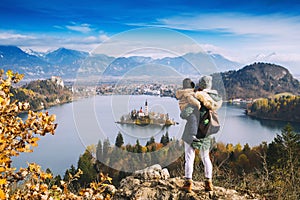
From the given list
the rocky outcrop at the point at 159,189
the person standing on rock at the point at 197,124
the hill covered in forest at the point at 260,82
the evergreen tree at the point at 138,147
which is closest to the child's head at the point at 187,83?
the person standing on rock at the point at 197,124

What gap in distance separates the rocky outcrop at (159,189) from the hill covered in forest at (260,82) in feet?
236

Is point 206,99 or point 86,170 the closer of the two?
point 206,99

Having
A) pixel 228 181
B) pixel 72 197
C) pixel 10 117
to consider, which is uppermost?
pixel 10 117

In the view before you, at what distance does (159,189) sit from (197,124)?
881 millimetres

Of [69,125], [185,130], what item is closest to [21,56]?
[69,125]

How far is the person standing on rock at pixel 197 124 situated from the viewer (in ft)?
11.7

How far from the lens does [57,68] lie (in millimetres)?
85125

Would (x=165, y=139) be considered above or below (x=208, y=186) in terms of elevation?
above

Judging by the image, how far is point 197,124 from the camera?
3.63 meters

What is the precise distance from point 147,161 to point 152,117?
693 mm

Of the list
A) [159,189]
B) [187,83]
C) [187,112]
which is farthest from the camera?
[159,189]

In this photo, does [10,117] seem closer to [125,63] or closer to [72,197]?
[72,197]

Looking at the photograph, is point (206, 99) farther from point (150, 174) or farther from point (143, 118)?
point (150, 174)

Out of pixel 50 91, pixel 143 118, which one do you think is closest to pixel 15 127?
pixel 143 118
